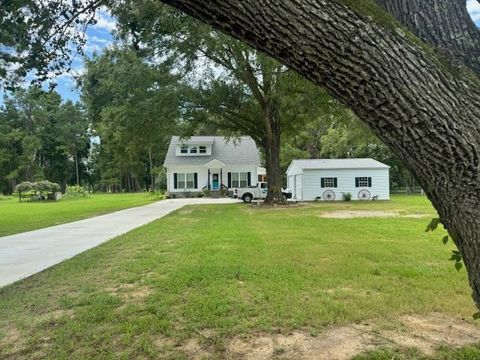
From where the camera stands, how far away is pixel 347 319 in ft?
14.8

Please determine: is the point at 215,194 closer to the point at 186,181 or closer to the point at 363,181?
the point at 186,181

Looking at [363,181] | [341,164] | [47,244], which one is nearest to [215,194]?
[341,164]

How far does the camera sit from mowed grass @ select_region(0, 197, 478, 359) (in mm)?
4203

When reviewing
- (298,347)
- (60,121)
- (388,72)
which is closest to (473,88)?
(388,72)

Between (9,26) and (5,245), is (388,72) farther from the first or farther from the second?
(5,245)

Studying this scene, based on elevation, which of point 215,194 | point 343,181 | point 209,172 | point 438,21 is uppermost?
point 209,172

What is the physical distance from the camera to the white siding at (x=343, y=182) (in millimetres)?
30703

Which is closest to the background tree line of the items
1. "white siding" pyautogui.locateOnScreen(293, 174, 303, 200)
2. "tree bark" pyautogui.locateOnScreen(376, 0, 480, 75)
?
"white siding" pyautogui.locateOnScreen(293, 174, 303, 200)

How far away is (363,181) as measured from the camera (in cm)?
3089

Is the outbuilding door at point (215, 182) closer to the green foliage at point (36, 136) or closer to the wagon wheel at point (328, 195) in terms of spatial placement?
the wagon wheel at point (328, 195)

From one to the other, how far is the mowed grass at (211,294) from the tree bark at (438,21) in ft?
9.44

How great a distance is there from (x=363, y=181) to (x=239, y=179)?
11.8 metres

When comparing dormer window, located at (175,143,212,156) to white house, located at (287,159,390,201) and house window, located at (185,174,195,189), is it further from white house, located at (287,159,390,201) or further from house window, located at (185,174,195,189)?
white house, located at (287,159,390,201)

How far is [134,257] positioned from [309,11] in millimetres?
7251
